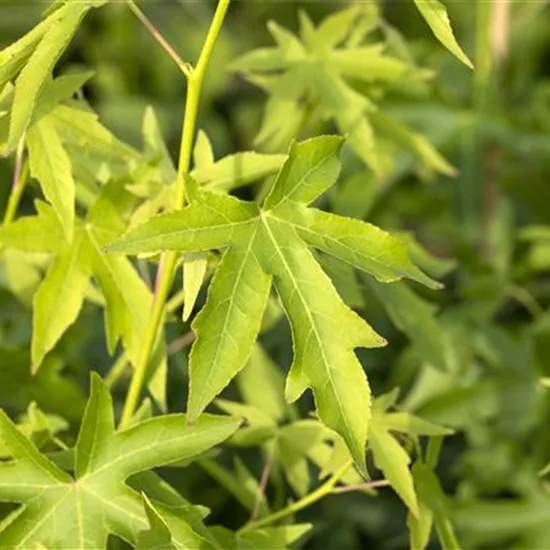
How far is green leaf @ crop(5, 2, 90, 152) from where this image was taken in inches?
40.0

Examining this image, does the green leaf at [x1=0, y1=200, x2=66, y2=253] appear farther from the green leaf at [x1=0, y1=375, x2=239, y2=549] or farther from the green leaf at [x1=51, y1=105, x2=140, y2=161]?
the green leaf at [x1=0, y1=375, x2=239, y2=549]

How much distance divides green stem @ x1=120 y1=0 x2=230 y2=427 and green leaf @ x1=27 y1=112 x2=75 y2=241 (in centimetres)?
8

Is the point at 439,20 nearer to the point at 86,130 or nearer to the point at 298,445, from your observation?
the point at 86,130

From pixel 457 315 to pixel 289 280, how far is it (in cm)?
80

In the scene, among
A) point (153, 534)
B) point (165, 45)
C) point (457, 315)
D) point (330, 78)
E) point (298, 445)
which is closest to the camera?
point (153, 534)

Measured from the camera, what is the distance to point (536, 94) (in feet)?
7.18

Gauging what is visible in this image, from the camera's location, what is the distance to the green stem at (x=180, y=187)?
1072 millimetres

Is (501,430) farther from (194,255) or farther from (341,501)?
(194,255)

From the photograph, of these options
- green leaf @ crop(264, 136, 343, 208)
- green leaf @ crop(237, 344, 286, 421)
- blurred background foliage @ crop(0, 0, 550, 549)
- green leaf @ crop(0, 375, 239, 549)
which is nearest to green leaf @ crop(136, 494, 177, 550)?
green leaf @ crop(0, 375, 239, 549)

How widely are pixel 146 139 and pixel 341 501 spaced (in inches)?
28.2

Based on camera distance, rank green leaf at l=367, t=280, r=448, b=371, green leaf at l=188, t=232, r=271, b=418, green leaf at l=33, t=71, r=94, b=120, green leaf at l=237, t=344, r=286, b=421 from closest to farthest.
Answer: green leaf at l=188, t=232, r=271, b=418
green leaf at l=33, t=71, r=94, b=120
green leaf at l=367, t=280, r=448, b=371
green leaf at l=237, t=344, r=286, b=421

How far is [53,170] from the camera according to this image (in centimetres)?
111

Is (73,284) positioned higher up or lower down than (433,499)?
higher up

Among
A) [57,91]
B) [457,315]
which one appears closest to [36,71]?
[57,91]
